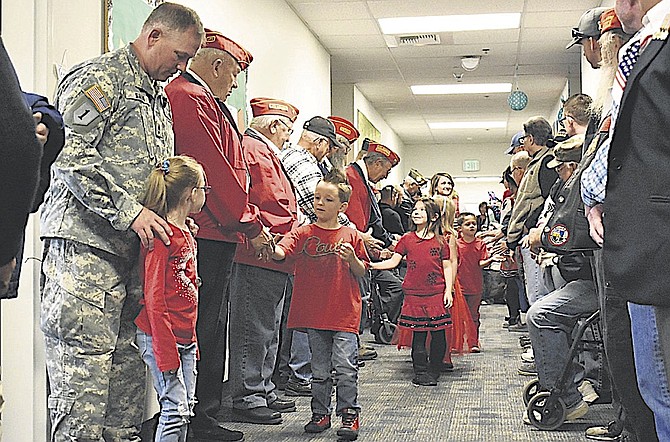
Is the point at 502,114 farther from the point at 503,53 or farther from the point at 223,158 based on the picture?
the point at 223,158

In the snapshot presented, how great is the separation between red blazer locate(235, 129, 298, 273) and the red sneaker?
77 centimetres

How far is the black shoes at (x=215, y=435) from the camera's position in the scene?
3725 mm

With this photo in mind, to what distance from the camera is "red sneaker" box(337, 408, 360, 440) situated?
3807mm

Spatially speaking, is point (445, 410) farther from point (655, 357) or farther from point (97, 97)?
point (655, 357)

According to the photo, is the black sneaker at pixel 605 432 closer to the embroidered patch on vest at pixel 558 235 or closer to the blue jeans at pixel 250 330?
the embroidered patch on vest at pixel 558 235

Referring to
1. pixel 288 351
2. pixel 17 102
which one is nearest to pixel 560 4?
pixel 288 351

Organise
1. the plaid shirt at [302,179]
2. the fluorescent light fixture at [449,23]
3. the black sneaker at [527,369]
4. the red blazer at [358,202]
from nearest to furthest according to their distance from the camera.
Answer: the plaid shirt at [302,179]
the black sneaker at [527,369]
the red blazer at [358,202]
the fluorescent light fixture at [449,23]

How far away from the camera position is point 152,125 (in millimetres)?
2848

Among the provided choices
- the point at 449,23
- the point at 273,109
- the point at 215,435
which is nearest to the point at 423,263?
the point at 273,109

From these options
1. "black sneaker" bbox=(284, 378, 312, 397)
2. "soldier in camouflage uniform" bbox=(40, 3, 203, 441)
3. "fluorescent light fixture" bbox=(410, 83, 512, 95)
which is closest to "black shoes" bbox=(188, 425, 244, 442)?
"soldier in camouflage uniform" bbox=(40, 3, 203, 441)

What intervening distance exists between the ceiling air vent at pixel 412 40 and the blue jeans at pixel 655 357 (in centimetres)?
734

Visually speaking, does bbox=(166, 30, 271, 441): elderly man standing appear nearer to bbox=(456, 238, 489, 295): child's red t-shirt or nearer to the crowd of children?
the crowd of children

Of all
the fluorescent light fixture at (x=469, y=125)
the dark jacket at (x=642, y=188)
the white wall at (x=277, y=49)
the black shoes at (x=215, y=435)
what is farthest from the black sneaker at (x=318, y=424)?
the fluorescent light fixture at (x=469, y=125)

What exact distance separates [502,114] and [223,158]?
12.1 meters
